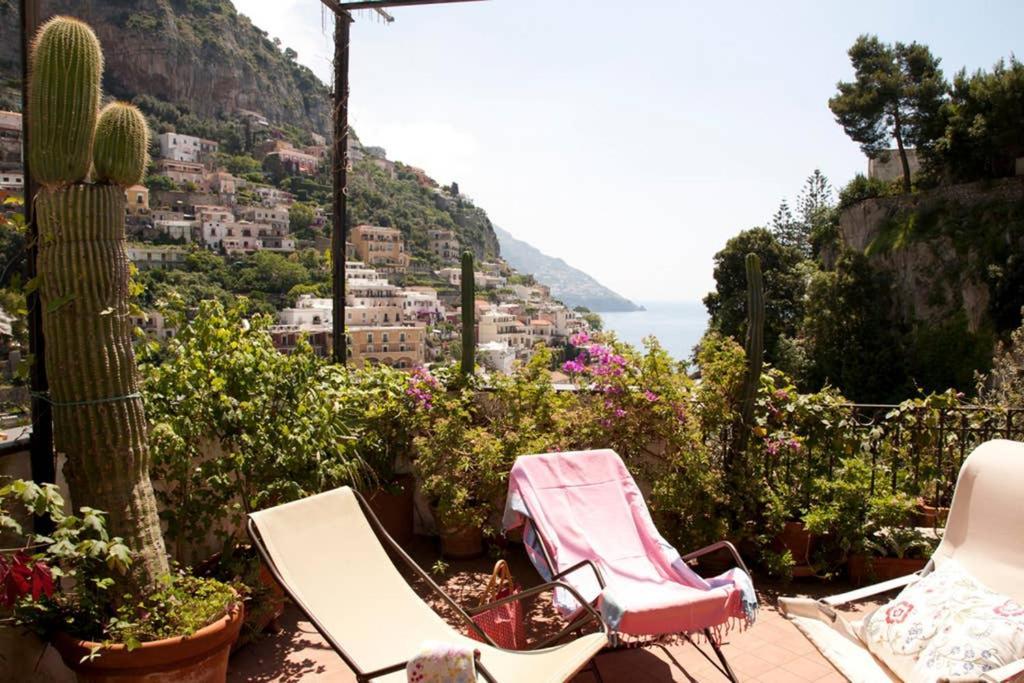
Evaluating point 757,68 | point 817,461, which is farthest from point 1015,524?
point 757,68

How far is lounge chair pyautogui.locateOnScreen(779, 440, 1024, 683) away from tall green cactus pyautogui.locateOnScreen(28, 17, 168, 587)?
2197 millimetres

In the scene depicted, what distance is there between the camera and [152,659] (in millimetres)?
2076

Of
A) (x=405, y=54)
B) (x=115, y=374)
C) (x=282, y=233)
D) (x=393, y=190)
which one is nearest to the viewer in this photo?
(x=115, y=374)

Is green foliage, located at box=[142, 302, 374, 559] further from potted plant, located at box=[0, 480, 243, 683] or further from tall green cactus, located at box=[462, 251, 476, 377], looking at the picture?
tall green cactus, located at box=[462, 251, 476, 377]

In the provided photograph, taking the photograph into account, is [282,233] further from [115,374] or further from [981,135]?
[115,374]

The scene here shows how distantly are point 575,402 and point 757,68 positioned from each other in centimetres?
662

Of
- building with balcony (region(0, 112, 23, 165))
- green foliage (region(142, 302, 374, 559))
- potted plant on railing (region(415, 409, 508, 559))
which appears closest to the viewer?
building with balcony (region(0, 112, 23, 165))

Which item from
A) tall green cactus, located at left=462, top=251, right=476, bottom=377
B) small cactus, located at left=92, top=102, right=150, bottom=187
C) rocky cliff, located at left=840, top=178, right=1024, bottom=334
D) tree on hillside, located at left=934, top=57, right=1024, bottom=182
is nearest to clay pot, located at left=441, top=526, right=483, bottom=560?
tall green cactus, located at left=462, top=251, right=476, bottom=377

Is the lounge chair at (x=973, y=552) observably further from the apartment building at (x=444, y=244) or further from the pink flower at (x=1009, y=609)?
the apartment building at (x=444, y=244)

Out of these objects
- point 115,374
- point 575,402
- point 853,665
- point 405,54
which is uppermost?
point 405,54

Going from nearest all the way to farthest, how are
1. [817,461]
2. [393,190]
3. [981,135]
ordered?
[817,461]
[981,135]
[393,190]

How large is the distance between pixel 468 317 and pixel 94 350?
91.9 inches

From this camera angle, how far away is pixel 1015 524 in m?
2.40

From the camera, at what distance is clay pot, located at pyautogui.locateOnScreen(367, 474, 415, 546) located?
3947mm
